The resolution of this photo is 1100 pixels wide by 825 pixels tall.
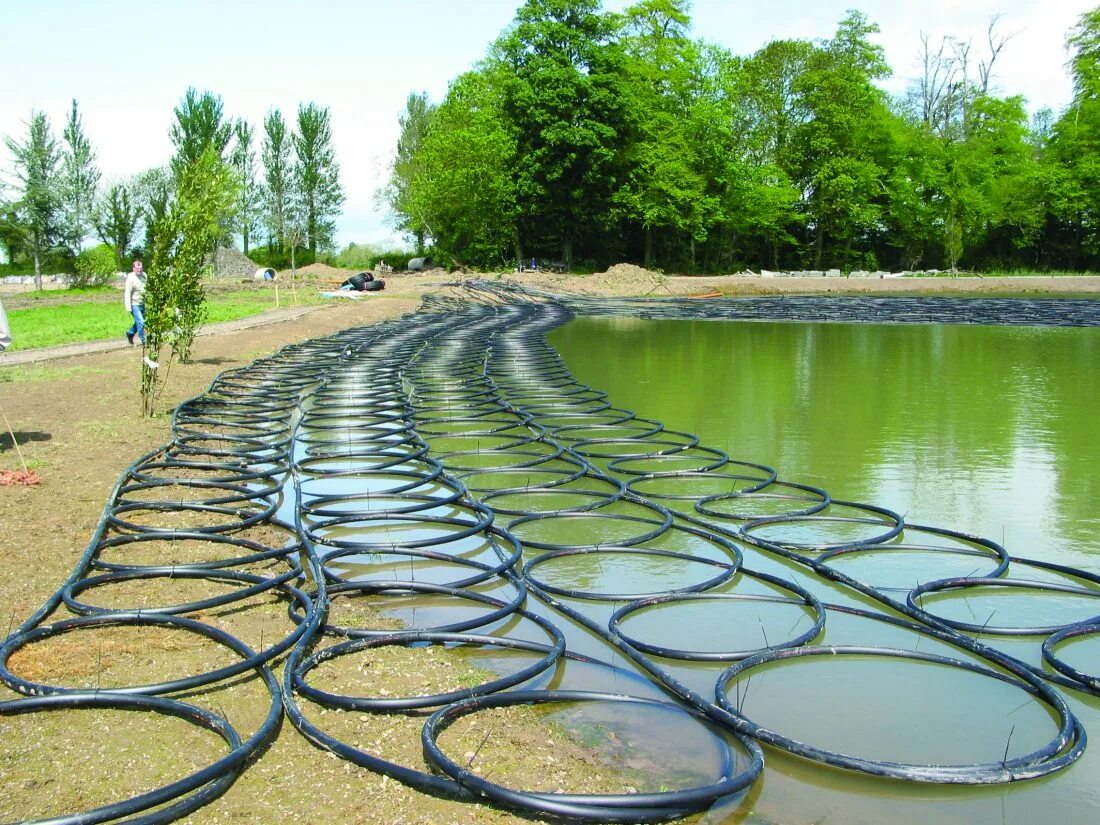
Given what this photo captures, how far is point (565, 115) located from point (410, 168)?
17.9 m

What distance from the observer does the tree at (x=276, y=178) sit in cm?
6234

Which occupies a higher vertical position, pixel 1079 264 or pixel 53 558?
pixel 1079 264

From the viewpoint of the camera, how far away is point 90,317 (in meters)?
25.0

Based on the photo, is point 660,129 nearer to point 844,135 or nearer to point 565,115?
point 565,115

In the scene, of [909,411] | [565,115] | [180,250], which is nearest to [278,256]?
[565,115]

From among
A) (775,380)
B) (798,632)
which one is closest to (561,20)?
(775,380)

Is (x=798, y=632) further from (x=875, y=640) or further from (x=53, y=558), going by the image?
(x=53, y=558)

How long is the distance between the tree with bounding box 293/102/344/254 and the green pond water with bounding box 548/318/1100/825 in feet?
157

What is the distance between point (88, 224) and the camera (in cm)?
4372

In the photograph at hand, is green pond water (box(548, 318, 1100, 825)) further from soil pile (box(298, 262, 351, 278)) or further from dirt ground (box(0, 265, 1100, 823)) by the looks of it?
soil pile (box(298, 262, 351, 278))

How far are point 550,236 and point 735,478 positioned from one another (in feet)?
134

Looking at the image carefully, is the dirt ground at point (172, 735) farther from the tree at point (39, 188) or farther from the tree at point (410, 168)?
the tree at point (410, 168)

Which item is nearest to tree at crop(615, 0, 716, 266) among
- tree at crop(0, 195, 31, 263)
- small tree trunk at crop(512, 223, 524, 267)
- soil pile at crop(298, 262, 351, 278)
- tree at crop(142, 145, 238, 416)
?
small tree trunk at crop(512, 223, 524, 267)

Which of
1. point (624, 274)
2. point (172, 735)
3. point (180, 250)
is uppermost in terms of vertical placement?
point (624, 274)
